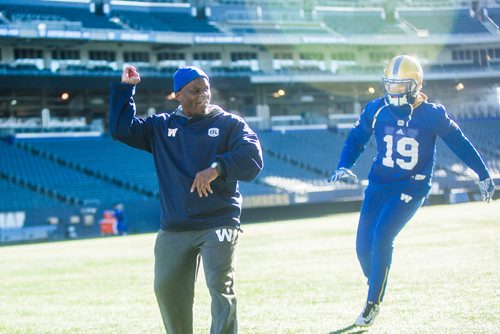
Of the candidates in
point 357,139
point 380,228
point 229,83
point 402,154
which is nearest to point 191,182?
point 380,228

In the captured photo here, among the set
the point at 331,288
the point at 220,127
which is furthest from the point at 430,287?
the point at 220,127

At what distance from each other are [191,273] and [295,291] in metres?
4.94

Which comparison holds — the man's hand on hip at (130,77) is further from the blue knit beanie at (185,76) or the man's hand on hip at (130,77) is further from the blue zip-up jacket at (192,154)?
the blue knit beanie at (185,76)

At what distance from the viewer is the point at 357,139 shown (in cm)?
902

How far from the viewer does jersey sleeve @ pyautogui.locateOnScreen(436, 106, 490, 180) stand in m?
8.52

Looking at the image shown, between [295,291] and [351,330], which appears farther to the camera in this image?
[295,291]

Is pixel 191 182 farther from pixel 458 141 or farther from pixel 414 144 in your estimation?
pixel 458 141

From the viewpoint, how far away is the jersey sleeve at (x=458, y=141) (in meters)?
8.52

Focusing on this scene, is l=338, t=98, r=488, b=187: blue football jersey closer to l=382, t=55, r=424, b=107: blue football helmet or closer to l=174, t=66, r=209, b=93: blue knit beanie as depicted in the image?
l=382, t=55, r=424, b=107: blue football helmet

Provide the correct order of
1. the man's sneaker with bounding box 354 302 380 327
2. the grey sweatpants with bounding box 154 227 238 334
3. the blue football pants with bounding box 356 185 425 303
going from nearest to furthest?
the grey sweatpants with bounding box 154 227 238 334, the man's sneaker with bounding box 354 302 380 327, the blue football pants with bounding box 356 185 425 303

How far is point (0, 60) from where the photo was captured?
50375 mm

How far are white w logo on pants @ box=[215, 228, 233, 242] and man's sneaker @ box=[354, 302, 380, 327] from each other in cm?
232

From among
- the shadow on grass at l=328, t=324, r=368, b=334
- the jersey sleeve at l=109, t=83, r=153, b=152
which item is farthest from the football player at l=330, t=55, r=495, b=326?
the jersey sleeve at l=109, t=83, r=153, b=152

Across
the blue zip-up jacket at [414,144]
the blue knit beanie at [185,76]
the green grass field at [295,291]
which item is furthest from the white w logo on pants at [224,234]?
the blue zip-up jacket at [414,144]
